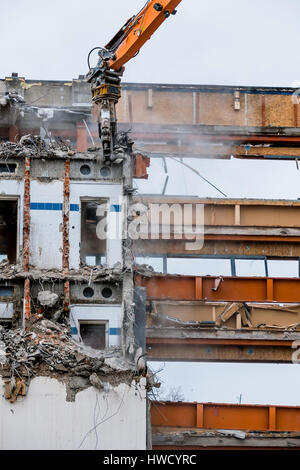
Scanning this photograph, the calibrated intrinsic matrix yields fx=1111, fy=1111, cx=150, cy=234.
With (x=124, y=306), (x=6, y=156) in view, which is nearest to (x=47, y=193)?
(x=6, y=156)

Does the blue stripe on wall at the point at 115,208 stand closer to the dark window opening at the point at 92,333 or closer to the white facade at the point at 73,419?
the dark window opening at the point at 92,333

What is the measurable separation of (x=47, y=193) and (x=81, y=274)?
8.66ft

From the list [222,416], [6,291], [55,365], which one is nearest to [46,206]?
[6,291]

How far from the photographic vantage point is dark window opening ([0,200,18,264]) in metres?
35.1

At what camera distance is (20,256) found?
106 ft

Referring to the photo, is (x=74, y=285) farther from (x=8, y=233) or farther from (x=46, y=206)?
(x=8, y=233)

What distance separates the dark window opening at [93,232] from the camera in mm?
33500

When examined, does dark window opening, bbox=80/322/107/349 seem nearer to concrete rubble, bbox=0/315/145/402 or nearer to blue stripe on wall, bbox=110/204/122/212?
concrete rubble, bbox=0/315/145/402

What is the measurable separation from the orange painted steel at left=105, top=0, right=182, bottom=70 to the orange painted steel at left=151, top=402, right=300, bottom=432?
1072 cm

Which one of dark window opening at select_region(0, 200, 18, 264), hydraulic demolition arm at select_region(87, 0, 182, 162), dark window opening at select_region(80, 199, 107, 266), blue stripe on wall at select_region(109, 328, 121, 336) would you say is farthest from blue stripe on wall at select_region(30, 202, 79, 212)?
blue stripe on wall at select_region(109, 328, 121, 336)

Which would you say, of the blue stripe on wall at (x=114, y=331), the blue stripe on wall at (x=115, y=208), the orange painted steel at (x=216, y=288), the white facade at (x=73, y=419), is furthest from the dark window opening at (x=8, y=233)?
the white facade at (x=73, y=419)

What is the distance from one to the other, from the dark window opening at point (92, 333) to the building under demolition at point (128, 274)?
0.04 metres

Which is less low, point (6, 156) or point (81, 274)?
point (6, 156)
